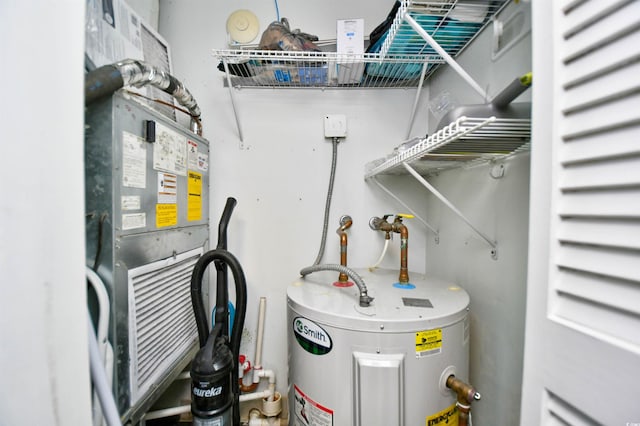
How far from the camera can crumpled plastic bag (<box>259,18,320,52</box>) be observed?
1.05 m

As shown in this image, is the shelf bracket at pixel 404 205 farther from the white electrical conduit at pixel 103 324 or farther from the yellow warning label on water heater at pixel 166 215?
the white electrical conduit at pixel 103 324

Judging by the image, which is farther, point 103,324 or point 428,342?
point 428,342

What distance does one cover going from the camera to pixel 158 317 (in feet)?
2.87

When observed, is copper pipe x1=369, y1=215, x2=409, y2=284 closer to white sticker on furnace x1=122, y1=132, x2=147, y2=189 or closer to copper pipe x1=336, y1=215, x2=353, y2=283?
copper pipe x1=336, y1=215, x2=353, y2=283

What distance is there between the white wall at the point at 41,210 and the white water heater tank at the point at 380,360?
1.90 ft

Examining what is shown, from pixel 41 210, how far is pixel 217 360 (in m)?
0.67

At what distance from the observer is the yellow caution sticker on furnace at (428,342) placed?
2.38ft

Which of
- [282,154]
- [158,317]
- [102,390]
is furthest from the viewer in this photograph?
[282,154]

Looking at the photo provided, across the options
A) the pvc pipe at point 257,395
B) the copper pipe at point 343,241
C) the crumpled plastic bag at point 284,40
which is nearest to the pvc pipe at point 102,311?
the copper pipe at point 343,241

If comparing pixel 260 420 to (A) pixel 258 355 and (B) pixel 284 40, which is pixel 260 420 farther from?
(B) pixel 284 40

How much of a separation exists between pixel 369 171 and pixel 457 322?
2.60 ft

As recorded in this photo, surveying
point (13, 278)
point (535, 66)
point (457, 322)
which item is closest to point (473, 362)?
point (457, 322)

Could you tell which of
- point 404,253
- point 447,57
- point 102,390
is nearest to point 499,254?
point 404,253

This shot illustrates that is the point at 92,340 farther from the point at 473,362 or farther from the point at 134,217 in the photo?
the point at 473,362
